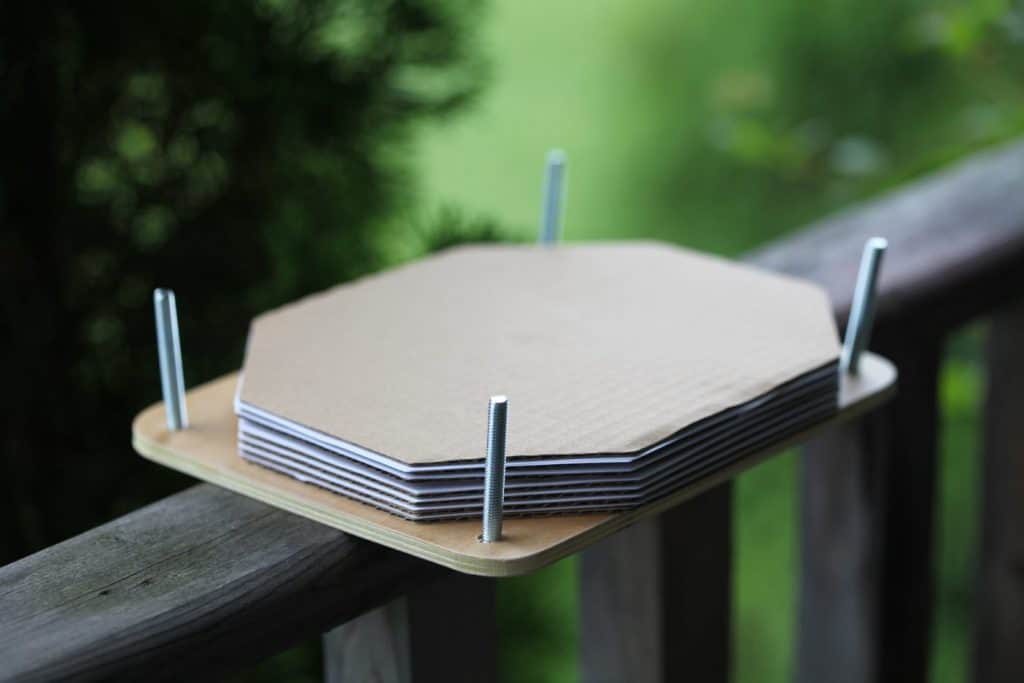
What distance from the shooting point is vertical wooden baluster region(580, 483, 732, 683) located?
0.80 meters

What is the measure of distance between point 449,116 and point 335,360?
0.57 metres

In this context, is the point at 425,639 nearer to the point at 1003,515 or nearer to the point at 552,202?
the point at 552,202

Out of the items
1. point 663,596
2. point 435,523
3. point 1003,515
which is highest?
point 435,523

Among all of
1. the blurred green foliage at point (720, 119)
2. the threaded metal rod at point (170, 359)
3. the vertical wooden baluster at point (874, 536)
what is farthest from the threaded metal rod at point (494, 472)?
the blurred green foliage at point (720, 119)

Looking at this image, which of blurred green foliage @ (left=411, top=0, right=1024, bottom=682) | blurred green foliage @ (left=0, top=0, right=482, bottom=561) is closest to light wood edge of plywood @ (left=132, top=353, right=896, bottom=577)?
blurred green foliage @ (left=0, top=0, right=482, bottom=561)

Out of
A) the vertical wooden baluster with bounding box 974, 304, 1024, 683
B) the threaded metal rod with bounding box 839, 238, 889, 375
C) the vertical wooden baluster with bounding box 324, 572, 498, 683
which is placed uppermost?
the threaded metal rod with bounding box 839, 238, 889, 375

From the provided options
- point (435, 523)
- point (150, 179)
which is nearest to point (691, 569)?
point (435, 523)

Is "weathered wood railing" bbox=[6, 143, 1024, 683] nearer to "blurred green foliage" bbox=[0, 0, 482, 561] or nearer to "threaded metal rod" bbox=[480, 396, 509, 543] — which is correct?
"threaded metal rod" bbox=[480, 396, 509, 543]

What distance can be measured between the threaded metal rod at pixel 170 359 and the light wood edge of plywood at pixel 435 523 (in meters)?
0.02

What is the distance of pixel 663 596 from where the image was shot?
0.80 meters

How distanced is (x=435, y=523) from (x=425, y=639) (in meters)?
0.12

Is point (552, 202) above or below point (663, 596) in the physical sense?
above

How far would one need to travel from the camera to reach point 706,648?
0.84 metres

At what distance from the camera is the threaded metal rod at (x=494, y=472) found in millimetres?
513
